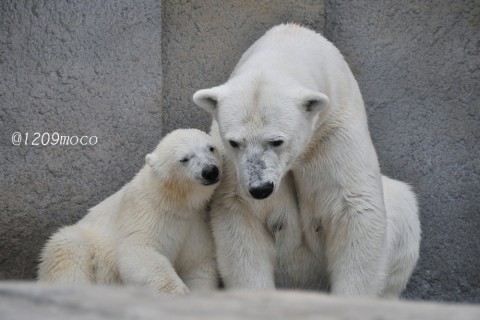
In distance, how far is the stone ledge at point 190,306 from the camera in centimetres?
248

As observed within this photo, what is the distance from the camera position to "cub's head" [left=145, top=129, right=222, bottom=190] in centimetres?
461

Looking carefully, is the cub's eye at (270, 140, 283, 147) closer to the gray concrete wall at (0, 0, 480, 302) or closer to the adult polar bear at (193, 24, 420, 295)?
the adult polar bear at (193, 24, 420, 295)

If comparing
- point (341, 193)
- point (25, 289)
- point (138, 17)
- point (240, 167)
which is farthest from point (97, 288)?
point (138, 17)

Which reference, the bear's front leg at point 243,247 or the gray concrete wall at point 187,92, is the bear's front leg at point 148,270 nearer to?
the bear's front leg at point 243,247

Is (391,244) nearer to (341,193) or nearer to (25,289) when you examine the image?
(341,193)

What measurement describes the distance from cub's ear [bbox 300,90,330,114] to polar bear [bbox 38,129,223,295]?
0.61 m

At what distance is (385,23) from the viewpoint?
230 inches

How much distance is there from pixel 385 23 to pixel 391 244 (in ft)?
4.92

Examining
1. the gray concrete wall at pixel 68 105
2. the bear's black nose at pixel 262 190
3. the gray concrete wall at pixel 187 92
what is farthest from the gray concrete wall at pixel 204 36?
the bear's black nose at pixel 262 190

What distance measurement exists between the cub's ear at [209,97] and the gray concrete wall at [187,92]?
1.08 meters

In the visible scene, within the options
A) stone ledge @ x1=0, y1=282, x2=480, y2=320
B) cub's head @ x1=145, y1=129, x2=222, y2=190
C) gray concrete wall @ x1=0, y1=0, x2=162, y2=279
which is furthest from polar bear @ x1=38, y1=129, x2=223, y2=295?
stone ledge @ x1=0, y1=282, x2=480, y2=320

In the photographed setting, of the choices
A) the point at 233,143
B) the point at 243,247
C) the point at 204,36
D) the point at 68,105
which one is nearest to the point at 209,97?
the point at 233,143

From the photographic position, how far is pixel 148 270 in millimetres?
4734

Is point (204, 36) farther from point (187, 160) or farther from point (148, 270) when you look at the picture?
point (148, 270)
